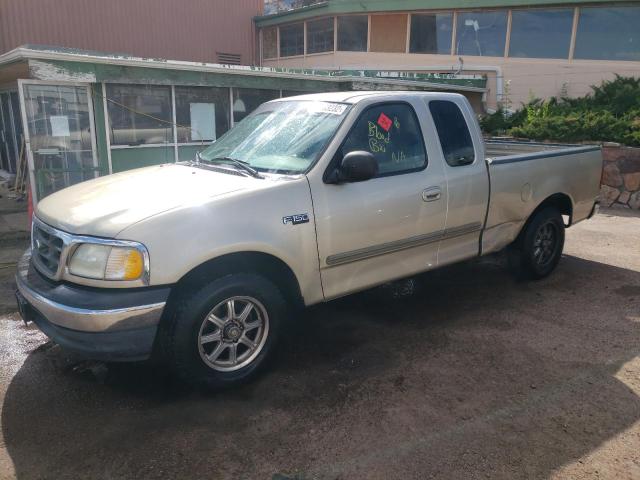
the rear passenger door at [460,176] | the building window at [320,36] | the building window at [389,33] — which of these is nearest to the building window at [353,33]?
the building window at [389,33]

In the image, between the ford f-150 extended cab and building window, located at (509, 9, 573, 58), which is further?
building window, located at (509, 9, 573, 58)

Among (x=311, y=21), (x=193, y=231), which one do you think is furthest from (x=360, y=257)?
(x=311, y=21)

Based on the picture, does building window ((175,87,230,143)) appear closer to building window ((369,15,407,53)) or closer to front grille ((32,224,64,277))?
front grille ((32,224,64,277))

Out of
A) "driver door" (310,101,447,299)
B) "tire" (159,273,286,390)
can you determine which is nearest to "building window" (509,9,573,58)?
"driver door" (310,101,447,299)

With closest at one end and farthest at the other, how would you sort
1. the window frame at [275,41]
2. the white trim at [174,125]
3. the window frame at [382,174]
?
the window frame at [382,174]
the white trim at [174,125]
the window frame at [275,41]

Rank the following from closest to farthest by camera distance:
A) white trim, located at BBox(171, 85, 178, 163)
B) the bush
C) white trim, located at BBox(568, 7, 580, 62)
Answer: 1. white trim, located at BBox(171, 85, 178, 163)
2. the bush
3. white trim, located at BBox(568, 7, 580, 62)

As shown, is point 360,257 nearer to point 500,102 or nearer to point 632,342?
point 632,342

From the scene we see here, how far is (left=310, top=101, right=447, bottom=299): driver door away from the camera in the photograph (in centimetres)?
366

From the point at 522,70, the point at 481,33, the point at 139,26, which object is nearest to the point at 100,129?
the point at 139,26

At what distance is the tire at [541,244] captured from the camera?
5367 mm

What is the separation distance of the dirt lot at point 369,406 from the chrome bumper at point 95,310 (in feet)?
2.11

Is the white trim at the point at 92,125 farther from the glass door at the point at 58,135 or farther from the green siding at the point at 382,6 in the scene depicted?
the green siding at the point at 382,6

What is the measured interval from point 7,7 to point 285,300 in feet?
47.0

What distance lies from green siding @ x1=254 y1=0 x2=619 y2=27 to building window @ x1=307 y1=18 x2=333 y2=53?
0.37 metres
